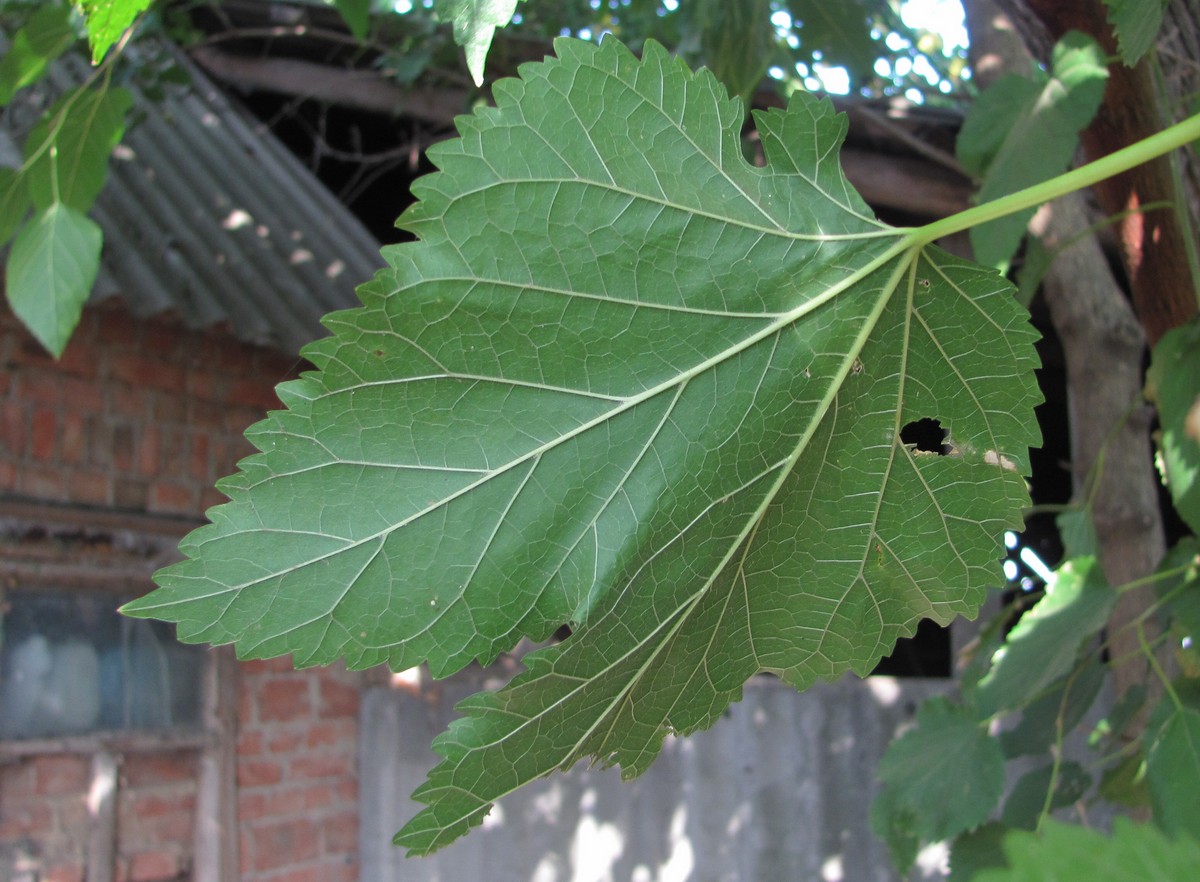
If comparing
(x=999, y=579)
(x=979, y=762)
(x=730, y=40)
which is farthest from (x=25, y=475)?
(x=999, y=579)

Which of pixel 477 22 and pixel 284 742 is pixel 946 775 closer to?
pixel 477 22

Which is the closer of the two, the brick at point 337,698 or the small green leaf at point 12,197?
the small green leaf at point 12,197

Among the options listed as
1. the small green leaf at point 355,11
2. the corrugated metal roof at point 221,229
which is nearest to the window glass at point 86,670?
the corrugated metal roof at point 221,229

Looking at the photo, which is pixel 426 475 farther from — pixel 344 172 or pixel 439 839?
pixel 344 172

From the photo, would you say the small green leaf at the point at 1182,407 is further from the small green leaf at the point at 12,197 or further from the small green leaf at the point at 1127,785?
the small green leaf at the point at 12,197

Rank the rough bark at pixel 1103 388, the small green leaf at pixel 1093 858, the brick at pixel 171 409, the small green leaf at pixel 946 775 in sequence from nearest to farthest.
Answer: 1. the small green leaf at pixel 1093 858
2. the small green leaf at pixel 946 775
3. the rough bark at pixel 1103 388
4. the brick at pixel 171 409

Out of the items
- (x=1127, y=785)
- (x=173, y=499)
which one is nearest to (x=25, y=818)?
(x=173, y=499)
